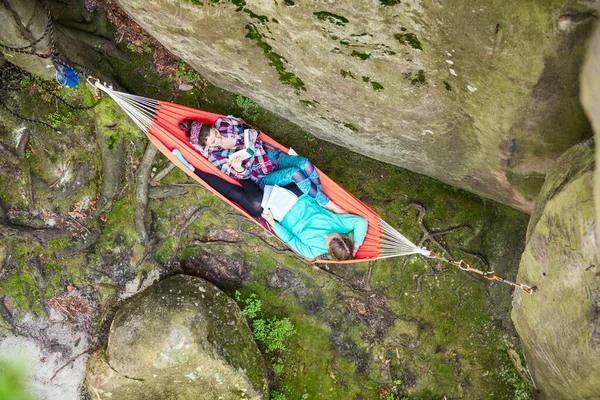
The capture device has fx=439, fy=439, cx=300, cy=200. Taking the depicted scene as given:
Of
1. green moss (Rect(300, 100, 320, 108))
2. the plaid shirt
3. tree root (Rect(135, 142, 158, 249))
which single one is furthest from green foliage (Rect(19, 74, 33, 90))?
green moss (Rect(300, 100, 320, 108))

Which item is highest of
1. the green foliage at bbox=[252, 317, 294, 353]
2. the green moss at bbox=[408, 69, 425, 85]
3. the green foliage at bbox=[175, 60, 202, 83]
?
the green moss at bbox=[408, 69, 425, 85]

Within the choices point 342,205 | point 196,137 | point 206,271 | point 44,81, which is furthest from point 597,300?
point 44,81

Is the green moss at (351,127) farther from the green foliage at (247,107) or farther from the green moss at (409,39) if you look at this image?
the green moss at (409,39)

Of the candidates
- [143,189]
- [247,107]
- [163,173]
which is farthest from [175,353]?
[247,107]

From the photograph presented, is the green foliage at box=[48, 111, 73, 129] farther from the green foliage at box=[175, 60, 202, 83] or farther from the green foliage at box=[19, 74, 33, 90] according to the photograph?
the green foliage at box=[175, 60, 202, 83]

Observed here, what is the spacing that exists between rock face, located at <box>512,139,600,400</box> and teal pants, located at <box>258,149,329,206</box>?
4.99ft

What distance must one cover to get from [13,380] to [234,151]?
8.81 feet

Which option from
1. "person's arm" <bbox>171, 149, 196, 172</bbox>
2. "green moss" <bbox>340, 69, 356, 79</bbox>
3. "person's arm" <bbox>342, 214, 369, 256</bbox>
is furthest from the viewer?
"person's arm" <bbox>342, 214, 369, 256</bbox>

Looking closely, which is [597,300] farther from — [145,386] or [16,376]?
[16,376]

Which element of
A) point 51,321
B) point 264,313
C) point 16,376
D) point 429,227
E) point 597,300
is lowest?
point 16,376

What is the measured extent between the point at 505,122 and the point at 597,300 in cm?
100

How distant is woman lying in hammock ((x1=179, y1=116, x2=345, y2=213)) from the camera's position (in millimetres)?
3254

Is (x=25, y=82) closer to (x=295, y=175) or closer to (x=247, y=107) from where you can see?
(x=247, y=107)

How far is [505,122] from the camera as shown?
2414mm
